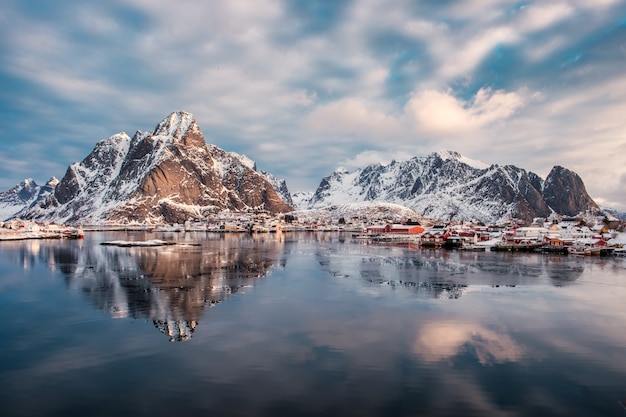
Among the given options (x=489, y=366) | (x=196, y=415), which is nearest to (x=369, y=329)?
(x=489, y=366)

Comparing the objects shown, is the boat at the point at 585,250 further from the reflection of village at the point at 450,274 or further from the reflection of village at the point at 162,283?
the reflection of village at the point at 162,283

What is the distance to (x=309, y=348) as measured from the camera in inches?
658

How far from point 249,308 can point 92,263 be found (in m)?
30.5

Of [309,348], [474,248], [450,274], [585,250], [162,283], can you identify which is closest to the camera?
[309,348]

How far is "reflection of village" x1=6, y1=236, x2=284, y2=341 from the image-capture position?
853 inches

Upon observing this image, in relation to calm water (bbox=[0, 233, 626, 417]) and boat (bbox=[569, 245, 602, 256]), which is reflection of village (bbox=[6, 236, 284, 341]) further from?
boat (bbox=[569, 245, 602, 256])

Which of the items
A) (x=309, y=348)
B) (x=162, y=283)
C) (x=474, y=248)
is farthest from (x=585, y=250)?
(x=309, y=348)

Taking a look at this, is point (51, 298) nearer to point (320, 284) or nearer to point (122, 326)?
point (122, 326)

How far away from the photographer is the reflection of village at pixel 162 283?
21.7 m

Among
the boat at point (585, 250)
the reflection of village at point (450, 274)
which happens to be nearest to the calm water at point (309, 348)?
the reflection of village at point (450, 274)

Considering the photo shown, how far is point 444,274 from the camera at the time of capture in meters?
38.9

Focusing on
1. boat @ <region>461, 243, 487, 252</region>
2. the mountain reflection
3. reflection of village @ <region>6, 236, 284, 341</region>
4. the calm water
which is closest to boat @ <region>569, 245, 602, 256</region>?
boat @ <region>461, 243, 487, 252</region>

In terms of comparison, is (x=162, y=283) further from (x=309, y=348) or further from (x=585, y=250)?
(x=585, y=250)

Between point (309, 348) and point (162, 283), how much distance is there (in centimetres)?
1875
